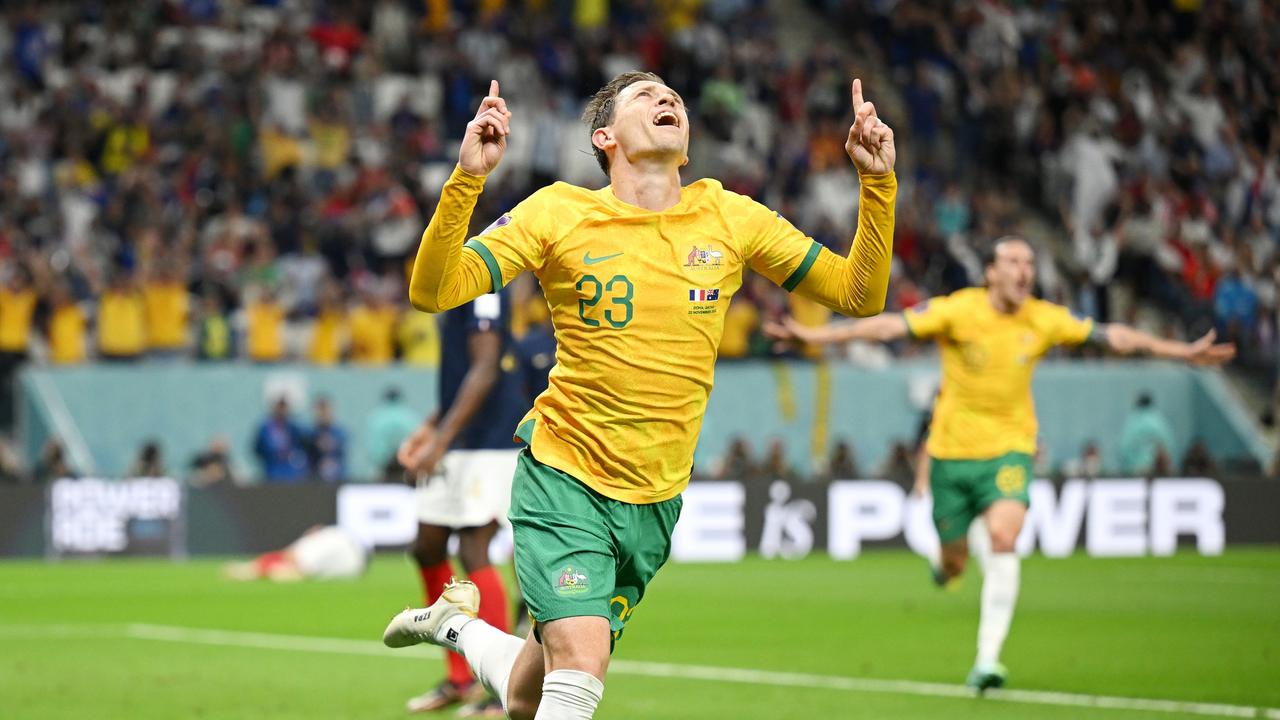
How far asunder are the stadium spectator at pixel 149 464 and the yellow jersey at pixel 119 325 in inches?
50.9

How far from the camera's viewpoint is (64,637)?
14.1 m

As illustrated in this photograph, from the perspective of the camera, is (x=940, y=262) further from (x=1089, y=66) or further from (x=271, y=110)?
(x=271, y=110)

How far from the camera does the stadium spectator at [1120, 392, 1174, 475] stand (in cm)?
2434

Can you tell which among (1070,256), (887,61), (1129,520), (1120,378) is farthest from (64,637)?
(887,61)

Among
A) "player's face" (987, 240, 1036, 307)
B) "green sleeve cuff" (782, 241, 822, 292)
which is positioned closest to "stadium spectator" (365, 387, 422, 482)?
"player's face" (987, 240, 1036, 307)

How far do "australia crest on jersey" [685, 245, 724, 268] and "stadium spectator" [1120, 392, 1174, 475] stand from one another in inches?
731

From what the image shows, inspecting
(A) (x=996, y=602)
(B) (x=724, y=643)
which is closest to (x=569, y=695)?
(A) (x=996, y=602)

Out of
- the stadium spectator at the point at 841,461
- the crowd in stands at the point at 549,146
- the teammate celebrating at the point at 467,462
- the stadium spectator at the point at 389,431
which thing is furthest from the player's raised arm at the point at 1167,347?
the crowd in stands at the point at 549,146

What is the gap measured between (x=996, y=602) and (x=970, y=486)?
1313 mm

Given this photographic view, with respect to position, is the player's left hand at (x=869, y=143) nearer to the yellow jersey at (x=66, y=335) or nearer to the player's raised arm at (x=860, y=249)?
the player's raised arm at (x=860, y=249)

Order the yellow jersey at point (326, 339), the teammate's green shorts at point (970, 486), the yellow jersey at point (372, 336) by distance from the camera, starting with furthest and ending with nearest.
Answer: the yellow jersey at point (372, 336)
the yellow jersey at point (326, 339)
the teammate's green shorts at point (970, 486)

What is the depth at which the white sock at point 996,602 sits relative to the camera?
34.4 ft

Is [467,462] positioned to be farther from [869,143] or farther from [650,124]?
[869,143]

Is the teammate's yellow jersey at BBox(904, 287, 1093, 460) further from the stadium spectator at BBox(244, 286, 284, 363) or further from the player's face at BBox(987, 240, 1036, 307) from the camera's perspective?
the stadium spectator at BBox(244, 286, 284, 363)
